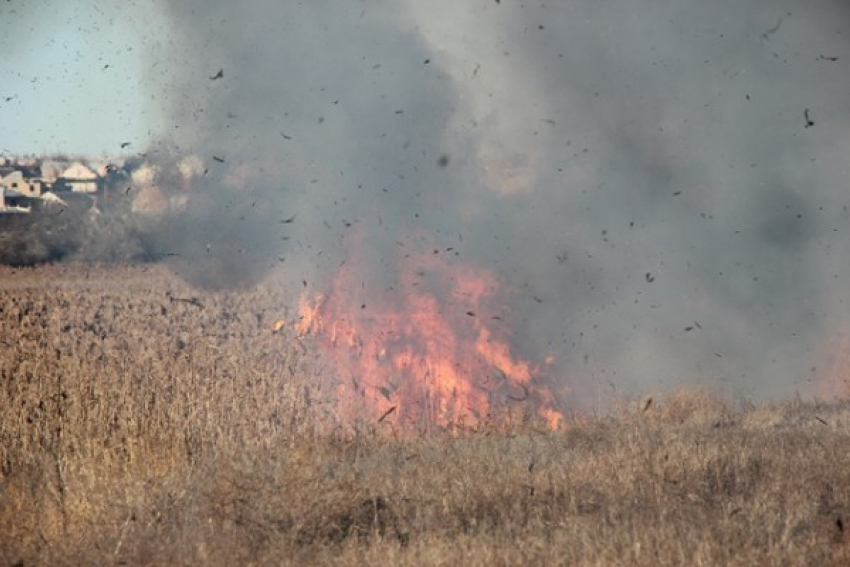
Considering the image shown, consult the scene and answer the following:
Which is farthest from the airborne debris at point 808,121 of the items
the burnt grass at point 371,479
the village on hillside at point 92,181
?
the village on hillside at point 92,181

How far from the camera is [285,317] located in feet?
80.2

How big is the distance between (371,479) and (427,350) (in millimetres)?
5481

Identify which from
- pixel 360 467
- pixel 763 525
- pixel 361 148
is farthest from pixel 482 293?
pixel 763 525

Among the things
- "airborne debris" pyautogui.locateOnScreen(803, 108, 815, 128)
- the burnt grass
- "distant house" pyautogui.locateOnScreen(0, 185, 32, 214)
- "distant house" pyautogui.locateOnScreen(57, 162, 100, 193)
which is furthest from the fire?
"distant house" pyautogui.locateOnScreen(0, 185, 32, 214)

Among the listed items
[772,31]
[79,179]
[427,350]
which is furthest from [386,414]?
[79,179]

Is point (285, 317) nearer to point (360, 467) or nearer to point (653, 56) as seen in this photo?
point (653, 56)

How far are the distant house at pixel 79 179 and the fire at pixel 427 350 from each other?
4861cm

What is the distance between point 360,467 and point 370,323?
5398mm

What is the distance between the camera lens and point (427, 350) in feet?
53.3

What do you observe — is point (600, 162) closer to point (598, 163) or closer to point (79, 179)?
point (598, 163)

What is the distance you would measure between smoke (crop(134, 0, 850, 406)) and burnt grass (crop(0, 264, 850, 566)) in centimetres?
221

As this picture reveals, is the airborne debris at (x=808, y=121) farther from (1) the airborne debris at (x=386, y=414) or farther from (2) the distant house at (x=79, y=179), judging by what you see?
(2) the distant house at (x=79, y=179)

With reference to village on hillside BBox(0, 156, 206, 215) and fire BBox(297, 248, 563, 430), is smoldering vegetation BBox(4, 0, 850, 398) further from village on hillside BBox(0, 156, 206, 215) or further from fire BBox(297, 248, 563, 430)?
village on hillside BBox(0, 156, 206, 215)

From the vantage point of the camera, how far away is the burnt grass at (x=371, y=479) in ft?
28.2
